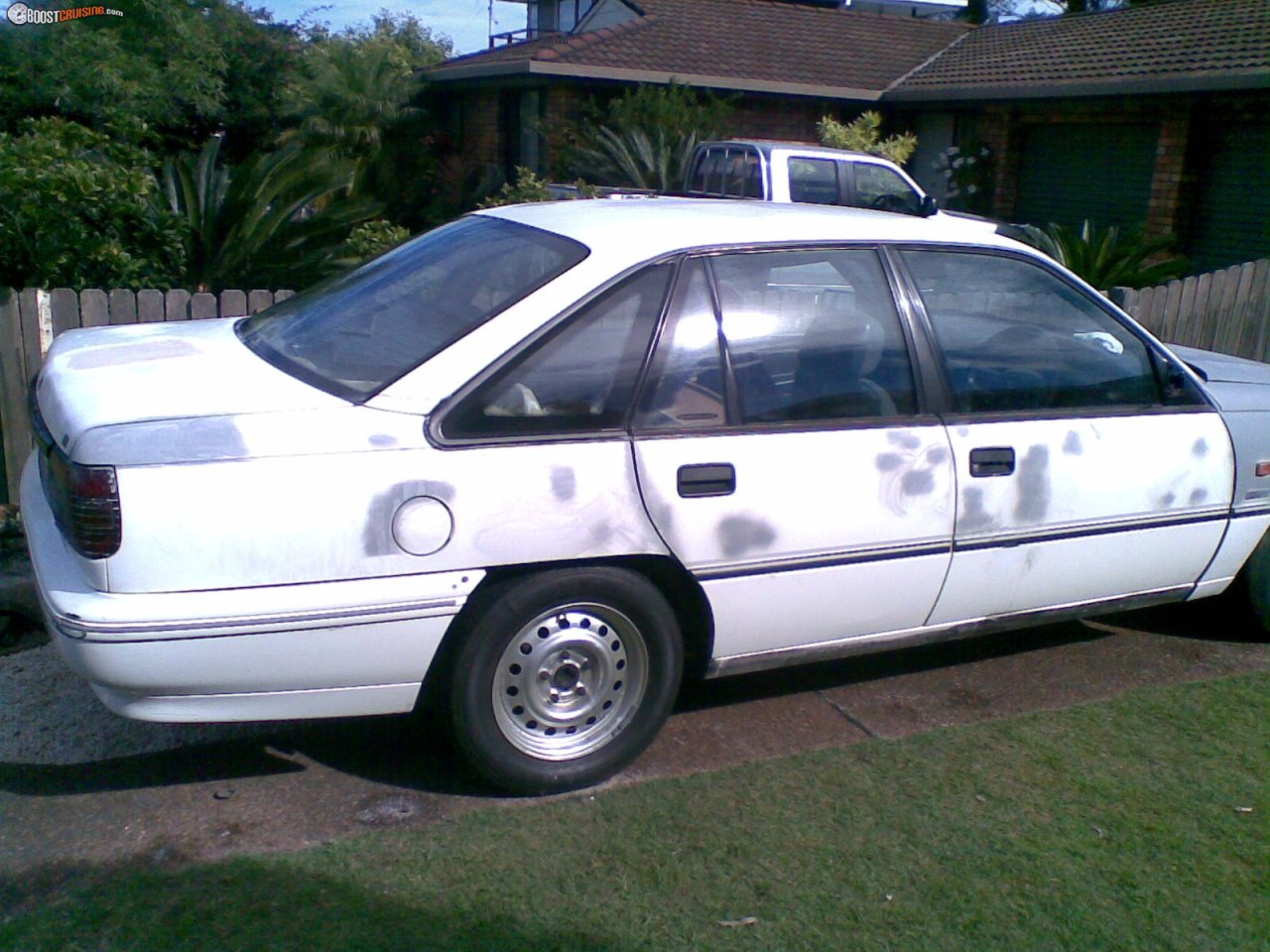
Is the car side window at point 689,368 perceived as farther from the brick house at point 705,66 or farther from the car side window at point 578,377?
the brick house at point 705,66

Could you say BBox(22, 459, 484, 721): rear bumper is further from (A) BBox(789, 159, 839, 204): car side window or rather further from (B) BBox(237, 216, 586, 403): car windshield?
(A) BBox(789, 159, 839, 204): car side window

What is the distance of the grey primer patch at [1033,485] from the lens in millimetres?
4211

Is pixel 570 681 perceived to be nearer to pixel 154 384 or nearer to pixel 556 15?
pixel 154 384

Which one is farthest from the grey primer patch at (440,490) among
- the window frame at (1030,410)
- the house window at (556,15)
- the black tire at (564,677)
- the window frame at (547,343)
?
the house window at (556,15)

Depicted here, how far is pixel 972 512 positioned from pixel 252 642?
231cm

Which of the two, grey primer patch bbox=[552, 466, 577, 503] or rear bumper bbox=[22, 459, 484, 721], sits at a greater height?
grey primer patch bbox=[552, 466, 577, 503]

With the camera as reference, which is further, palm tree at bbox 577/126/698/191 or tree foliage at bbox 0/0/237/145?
tree foliage at bbox 0/0/237/145

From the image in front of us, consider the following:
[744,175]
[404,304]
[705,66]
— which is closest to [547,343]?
[404,304]

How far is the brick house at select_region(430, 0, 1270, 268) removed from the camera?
49.6 ft

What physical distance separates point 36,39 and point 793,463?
2072 cm

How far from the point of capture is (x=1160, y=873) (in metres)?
3.49

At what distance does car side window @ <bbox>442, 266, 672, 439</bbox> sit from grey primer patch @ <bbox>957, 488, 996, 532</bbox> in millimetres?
1216

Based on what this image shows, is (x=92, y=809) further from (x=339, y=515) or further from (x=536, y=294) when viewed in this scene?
(x=536, y=294)

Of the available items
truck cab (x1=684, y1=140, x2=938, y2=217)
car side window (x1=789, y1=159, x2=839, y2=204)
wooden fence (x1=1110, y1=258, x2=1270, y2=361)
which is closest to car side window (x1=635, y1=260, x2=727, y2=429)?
wooden fence (x1=1110, y1=258, x2=1270, y2=361)
